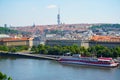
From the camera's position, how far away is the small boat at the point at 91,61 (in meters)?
19.7

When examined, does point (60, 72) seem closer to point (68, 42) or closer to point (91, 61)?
point (91, 61)

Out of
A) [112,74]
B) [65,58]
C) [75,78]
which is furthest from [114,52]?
[75,78]

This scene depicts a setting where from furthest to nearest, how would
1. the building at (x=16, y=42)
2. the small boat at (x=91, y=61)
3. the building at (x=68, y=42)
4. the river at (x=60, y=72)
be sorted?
the building at (x=16, y=42) < the building at (x=68, y=42) < the small boat at (x=91, y=61) < the river at (x=60, y=72)

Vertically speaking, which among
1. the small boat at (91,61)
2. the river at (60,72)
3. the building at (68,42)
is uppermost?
the building at (68,42)

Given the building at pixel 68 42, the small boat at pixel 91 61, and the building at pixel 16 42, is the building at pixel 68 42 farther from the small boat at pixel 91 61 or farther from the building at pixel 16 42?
the small boat at pixel 91 61

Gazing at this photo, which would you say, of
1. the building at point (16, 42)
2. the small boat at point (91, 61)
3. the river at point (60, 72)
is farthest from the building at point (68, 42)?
the river at point (60, 72)

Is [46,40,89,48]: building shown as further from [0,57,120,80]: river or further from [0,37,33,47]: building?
[0,57,120,80]: river

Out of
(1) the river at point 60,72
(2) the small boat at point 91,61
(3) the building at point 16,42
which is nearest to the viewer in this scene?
(1) the river at point 60,72

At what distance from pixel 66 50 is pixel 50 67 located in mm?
6522

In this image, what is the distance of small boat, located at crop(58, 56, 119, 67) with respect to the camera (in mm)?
19694

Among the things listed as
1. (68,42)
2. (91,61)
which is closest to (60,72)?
(91,61)

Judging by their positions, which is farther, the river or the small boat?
the small boat

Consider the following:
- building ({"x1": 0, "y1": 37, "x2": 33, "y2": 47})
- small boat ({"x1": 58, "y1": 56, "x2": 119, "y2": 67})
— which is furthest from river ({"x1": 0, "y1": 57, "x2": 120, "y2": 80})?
building ({"x1": 0, "y1": 37, "x2": 33, "y2": 47})

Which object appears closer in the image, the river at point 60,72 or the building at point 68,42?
the river at point 60,72
